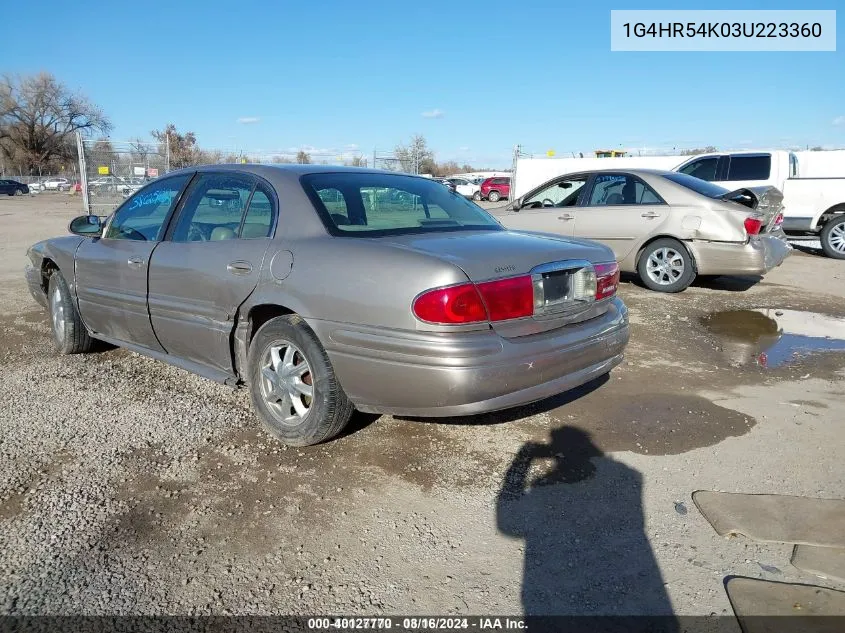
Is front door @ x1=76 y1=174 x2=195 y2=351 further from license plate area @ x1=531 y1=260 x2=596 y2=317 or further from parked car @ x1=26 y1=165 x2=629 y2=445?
license plate area @ x1=531 y1=260 x2=596 y2=317

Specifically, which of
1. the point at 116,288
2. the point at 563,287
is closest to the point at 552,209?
the point at 563,287

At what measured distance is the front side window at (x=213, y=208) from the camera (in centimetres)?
373

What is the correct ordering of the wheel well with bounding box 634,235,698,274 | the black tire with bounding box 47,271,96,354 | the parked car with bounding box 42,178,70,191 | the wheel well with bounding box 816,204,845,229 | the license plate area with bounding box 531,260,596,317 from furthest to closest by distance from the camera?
1. the parked car with bounding box 42,178,70,191
2. the wheel well with bounding box 816,204,845,229
3. the wheel well with bounding box 634,235,698,274
4. the black tire with bounding box 47,271,96,354
5. the license plate area with bounding box 531,260,596,317

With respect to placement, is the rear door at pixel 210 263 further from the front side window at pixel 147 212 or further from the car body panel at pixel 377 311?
the front side window at pixel 147 212

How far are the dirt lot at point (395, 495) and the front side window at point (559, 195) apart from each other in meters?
4.24

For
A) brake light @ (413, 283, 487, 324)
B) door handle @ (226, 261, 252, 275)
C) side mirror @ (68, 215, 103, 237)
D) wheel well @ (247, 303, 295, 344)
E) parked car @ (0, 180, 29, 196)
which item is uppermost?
parked car @ (0, 180, 29, 196)

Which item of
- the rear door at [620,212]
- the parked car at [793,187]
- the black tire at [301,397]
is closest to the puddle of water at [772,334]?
the rear door at [620,212]

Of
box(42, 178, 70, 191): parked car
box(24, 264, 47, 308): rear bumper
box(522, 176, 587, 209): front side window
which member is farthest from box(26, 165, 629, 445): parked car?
box(42, 178, 70, 191): parked car

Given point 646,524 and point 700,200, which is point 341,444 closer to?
point 646,524

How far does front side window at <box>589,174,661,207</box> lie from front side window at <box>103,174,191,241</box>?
5666mm

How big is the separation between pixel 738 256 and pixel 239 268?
6.06 m

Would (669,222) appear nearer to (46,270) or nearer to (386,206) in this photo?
(386,206)

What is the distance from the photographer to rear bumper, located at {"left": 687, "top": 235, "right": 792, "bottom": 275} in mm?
7289

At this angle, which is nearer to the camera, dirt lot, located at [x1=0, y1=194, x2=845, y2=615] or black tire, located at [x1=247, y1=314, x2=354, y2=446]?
dirt lot, located at [x1=0, y1=194, x2=845, y2=615]
